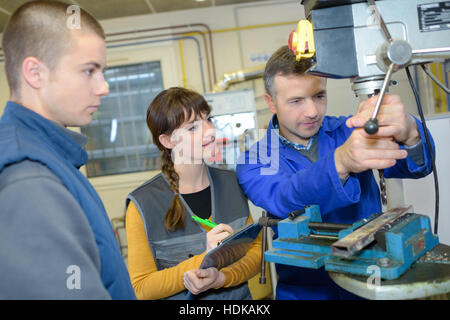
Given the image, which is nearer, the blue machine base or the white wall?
the blue machine base

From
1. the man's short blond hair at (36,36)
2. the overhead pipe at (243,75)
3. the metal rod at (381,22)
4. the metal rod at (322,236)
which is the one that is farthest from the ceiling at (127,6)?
the metal rod at (322,236)

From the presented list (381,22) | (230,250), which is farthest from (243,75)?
(381,22)

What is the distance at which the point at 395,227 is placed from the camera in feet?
1.92

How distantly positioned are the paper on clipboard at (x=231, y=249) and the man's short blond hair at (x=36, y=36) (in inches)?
18.3

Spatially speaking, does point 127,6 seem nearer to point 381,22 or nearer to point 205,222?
point 205,222

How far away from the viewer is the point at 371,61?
2.05 ft

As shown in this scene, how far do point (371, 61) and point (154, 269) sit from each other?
0.83 m

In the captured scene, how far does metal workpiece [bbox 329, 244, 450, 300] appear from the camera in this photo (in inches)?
19.2

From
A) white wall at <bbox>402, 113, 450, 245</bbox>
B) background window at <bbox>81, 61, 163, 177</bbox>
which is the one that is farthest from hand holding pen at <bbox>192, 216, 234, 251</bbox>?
background window at <bbox>81, 61, 163, 177</bbox>

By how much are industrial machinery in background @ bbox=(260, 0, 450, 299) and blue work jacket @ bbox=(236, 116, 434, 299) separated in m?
0.10

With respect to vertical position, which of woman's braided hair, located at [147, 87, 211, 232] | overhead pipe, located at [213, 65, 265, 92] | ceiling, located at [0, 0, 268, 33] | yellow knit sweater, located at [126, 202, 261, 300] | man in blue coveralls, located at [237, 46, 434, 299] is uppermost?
ceiling, located at [0, 0, 268, 33]

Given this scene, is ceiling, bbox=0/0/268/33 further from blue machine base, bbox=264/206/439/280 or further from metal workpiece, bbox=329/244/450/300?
metal workpiece, bbox=329/244/450/300
